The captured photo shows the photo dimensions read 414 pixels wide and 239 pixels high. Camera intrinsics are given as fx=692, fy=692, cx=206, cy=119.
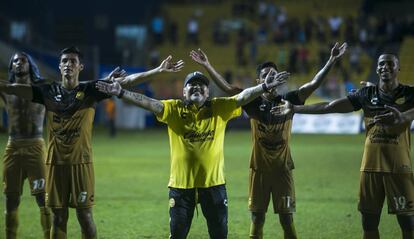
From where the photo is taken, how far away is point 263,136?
852 cm

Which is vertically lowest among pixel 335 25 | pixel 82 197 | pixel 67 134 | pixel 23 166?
pixel 82 197

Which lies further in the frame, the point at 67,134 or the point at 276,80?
the point at 67,134

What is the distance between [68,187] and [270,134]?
2506 millimetres

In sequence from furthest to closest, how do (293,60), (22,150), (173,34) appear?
(173,34) < (293,60) < (22,150)

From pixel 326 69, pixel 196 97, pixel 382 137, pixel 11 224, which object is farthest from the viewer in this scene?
pixel 11 224

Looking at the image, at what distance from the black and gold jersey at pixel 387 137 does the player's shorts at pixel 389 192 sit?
0.28 feet

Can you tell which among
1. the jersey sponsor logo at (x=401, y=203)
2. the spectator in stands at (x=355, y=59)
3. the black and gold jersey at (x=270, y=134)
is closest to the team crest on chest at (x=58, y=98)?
the black and gold jersey at (x=270, y=134)

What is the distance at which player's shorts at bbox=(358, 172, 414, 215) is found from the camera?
7812mm

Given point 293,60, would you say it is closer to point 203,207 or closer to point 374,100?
point 374,100

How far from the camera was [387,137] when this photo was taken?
7.87 meters

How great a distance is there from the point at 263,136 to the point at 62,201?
8.32ft

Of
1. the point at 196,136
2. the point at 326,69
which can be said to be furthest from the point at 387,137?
the point at 196,136

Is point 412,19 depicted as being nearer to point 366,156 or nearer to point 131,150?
point 131,150

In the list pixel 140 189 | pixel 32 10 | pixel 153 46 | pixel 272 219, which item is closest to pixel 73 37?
pixel 32 10
